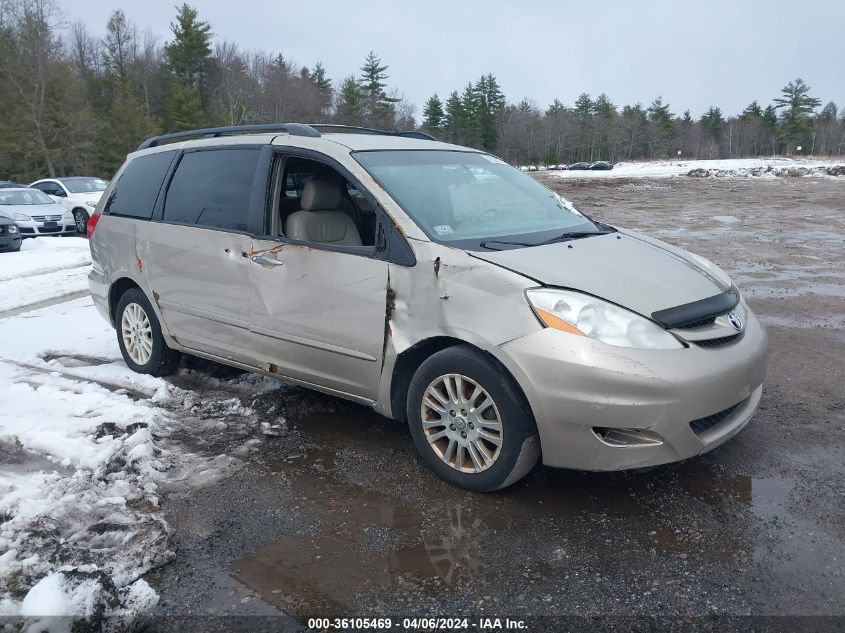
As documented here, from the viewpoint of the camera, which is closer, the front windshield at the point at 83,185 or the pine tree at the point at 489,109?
the front windshield at the point at 83,185

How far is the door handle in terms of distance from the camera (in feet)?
13.8

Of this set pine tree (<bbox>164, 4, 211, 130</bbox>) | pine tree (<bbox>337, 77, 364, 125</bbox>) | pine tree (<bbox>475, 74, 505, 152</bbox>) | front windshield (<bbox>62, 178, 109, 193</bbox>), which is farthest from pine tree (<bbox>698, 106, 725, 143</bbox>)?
front windshield (<bbox>62, 178, 109, 193</bbox>)

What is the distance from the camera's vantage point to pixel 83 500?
340 cm

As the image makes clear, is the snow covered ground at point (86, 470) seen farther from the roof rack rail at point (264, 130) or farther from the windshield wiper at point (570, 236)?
the windshield wiper at point (570, 236)

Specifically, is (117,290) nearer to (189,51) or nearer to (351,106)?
(189,51)

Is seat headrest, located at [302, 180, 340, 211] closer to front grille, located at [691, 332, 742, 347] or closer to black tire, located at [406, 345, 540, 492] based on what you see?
black tire, located at [406, 345, 540, 492]

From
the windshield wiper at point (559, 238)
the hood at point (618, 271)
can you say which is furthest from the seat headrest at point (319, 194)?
the hood at point (618, 271)

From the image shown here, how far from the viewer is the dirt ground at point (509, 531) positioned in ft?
8.80

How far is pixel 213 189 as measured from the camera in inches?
188

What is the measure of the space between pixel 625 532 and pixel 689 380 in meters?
0.76

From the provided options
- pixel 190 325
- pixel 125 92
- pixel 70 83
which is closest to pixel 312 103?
pixel 125 92

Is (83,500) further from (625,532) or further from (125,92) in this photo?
(125,92)

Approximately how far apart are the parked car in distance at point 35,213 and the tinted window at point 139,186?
12.5 meters

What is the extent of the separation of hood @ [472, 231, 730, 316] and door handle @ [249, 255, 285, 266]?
138cm
